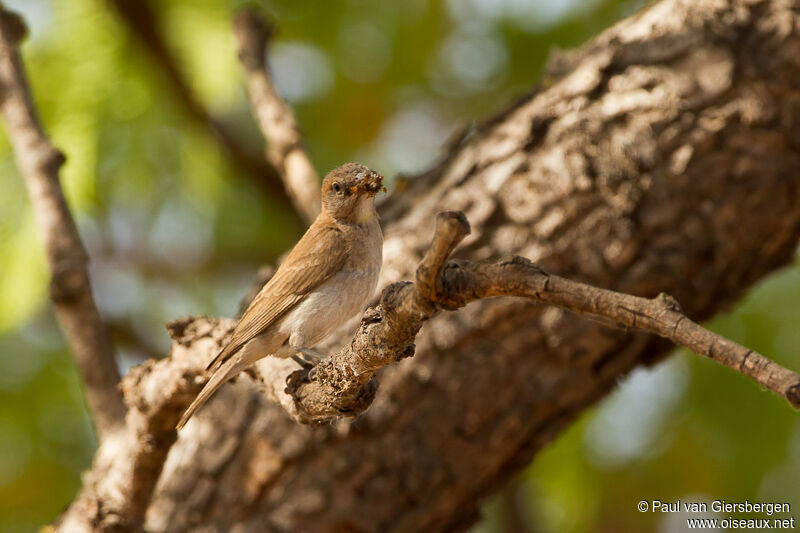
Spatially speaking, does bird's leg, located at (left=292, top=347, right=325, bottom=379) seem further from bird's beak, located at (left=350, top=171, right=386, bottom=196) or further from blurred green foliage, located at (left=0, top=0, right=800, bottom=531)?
blurred green foliage, located at (left=0, top=0, right=800, bottom=531)

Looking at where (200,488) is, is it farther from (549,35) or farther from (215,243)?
(549,35)

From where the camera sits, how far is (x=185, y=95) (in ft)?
18.9

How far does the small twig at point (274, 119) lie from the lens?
471cm

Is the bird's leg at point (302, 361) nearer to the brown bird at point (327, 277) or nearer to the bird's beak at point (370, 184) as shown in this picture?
the brown bird at point (327, 277)

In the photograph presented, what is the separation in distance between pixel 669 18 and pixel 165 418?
3728 millimetres

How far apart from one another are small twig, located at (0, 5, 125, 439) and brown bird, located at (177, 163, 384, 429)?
3.39ft

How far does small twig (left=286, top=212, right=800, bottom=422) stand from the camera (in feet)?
6.35

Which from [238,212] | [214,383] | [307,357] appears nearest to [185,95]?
[238,212]

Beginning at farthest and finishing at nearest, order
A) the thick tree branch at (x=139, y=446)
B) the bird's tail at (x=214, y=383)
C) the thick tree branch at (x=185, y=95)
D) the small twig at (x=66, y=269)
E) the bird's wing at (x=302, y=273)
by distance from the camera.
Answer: the thick tree branch at (x=185, y=95) → the small twig at (x=66, y=269) → the bird's wing at (x=302, y=273) → the thick tree branch at (x=139, y=446) → the bird's tail at (x=214, y=383)

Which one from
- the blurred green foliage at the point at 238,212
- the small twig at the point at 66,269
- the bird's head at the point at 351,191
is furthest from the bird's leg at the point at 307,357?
the blurred green foliage at the point at 238,212

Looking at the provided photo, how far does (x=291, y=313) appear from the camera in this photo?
3.70m

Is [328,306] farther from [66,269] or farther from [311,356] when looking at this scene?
[66,269]

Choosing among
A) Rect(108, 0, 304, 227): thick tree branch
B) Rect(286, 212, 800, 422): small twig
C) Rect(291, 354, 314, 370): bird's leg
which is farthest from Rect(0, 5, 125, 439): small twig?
Rect(286, 212, 800, 422): small twig

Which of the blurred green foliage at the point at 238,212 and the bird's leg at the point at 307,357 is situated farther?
the blurred green foliage at the point at 238,212
